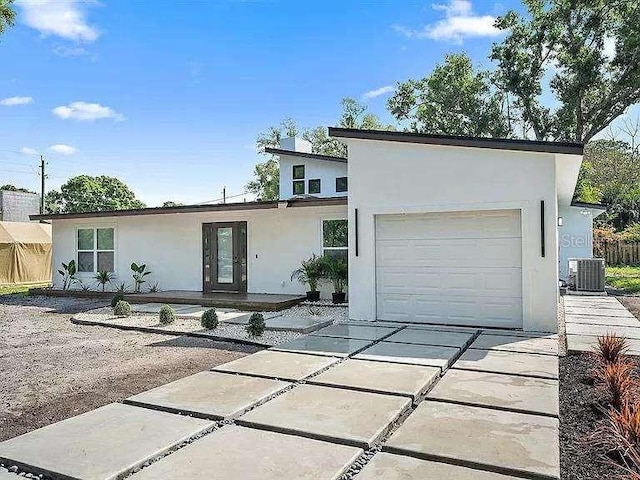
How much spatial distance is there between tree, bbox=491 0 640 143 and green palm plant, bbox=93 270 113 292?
65.3 ft

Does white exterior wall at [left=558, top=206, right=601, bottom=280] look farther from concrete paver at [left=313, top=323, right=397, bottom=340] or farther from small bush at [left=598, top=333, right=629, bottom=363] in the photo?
small bush at [left=598, top=333, right=629, bottom=363]

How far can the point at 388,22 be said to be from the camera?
15234 millimetres

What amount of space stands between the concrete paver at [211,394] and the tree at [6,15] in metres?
8.35

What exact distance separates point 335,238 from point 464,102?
53.9ft

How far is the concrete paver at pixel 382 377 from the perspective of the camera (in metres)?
4.70

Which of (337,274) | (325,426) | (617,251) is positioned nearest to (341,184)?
(337,274)

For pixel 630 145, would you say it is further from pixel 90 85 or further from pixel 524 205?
pixel 90 85

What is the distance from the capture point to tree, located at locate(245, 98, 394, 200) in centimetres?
3453

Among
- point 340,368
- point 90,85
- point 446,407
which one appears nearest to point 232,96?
point 90,85

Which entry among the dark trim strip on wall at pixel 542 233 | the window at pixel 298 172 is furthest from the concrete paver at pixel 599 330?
the window at pixel 298 172

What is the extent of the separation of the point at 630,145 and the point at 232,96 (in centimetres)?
2845

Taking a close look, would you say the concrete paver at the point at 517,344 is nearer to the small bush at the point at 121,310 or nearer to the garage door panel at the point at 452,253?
the garage door panel at the point at 452,253

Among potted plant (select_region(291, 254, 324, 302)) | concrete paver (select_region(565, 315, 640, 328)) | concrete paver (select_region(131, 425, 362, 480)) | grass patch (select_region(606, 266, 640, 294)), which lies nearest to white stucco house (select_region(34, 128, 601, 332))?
potted plant (select_region(291, 254, 324, 302))

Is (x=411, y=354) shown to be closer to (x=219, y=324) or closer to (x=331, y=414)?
(x=331, y=414)
